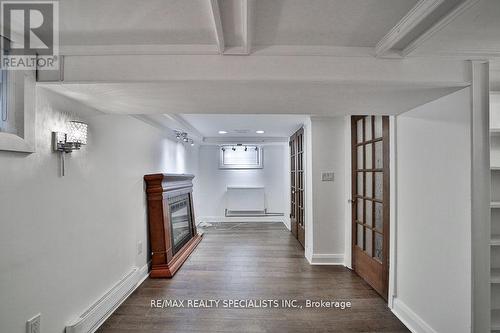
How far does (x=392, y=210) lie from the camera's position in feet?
7.63

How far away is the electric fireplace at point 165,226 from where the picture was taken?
10.5ft

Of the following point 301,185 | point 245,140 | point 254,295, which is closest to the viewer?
point 254,295

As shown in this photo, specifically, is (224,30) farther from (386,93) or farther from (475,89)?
(475,89)

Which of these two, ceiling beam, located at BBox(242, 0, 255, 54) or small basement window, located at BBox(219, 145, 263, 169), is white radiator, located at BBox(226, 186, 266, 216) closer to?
small basement window, located at BBox(219, 145, 263, 169)

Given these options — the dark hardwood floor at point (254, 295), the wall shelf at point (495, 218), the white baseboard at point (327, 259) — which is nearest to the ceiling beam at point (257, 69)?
the wall shelf at point (495, 218)

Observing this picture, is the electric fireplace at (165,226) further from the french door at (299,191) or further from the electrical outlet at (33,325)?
the french door at (299,191)

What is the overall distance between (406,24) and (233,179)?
→ 5.75 m

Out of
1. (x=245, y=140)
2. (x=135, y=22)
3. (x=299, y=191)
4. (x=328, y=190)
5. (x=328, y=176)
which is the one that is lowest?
(x=299, y=191)

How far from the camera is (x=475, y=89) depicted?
1518 millimetres

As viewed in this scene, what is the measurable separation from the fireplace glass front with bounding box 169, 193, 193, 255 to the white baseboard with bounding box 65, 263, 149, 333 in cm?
82

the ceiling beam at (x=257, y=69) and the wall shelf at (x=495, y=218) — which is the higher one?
the ceiling beam at (x=257, y=69)

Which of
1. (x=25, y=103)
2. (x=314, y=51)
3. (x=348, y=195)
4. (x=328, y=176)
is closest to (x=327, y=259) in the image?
(x=348, y=195)

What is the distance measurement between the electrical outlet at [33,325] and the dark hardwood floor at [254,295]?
2.23ft

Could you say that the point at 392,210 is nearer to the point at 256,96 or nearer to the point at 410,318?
the point at 410,318
